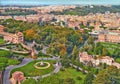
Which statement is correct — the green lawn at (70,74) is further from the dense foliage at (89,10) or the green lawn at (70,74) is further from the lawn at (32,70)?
the dense foliage at (89,10)

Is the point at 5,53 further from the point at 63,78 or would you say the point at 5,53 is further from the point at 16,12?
the point at 16,12

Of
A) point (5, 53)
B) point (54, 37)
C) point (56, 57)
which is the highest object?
point (54, 37)

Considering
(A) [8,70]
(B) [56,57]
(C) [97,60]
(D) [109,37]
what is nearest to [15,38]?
(B) [56,57]

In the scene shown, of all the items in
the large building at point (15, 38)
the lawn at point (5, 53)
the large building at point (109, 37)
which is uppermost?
the large building at point (15, 38)

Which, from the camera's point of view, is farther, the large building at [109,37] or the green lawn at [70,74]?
the large building at [109,37]

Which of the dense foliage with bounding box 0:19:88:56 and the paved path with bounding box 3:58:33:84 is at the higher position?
the dense foliage with bounding box 0:19:88:56

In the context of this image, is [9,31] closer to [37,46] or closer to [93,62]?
[37,46]

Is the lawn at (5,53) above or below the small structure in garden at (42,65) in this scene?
above

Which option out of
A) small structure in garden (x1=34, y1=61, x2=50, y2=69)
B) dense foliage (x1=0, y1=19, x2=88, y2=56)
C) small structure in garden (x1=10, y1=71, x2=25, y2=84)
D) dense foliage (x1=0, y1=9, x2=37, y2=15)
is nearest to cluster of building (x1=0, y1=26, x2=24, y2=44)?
dense foliage (x1=0, y1=19, x2=88, y2=56)

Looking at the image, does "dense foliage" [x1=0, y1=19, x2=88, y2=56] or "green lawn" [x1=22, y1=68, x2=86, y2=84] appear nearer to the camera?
"green lawn" [x1=22, y1=68, x2=86, y2=84]

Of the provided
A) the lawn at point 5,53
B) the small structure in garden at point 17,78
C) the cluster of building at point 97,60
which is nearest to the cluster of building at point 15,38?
the lawn at point 5,53

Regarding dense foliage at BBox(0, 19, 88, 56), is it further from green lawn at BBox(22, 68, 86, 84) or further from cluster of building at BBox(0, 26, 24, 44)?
green lawn at BBox(22, 68, 86, 84)

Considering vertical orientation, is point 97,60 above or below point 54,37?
below
